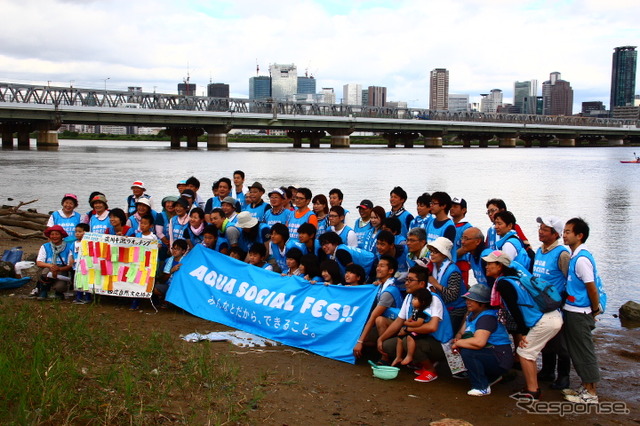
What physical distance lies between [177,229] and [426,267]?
439cm

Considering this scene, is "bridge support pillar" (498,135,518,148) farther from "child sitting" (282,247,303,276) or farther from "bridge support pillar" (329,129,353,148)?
"child sitting" (282,247,303,276)

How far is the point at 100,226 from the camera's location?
370 inches

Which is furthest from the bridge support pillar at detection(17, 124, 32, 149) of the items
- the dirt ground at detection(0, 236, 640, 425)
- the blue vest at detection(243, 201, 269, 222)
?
the dirt ground at detection(0, 236, 640, 425)

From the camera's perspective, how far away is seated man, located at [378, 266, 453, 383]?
6266 mm

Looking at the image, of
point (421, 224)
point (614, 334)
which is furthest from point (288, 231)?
point (614, 334)

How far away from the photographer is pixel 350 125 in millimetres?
94688

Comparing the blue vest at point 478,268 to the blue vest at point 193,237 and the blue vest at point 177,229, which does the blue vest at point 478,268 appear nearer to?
the blue vest at point 193,237

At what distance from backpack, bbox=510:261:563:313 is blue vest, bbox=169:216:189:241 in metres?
5.33

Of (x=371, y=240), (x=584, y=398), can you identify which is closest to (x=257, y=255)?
(x=371, y=240)

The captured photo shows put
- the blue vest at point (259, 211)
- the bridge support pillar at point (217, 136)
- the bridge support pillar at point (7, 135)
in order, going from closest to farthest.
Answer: the blue vest at point (259, 211)
the bridge support pillar at point (7, 135)
the bridge support pillar at point (217, 136)

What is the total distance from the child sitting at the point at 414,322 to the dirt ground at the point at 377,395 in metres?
0.23

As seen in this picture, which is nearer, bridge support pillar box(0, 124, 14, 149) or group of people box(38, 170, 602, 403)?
group of people box(38, 170, 602, 403)

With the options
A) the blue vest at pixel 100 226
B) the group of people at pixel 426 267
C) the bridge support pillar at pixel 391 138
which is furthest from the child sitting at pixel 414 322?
the bridge support pillar at pixel 391 138

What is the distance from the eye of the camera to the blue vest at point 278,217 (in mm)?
9474
